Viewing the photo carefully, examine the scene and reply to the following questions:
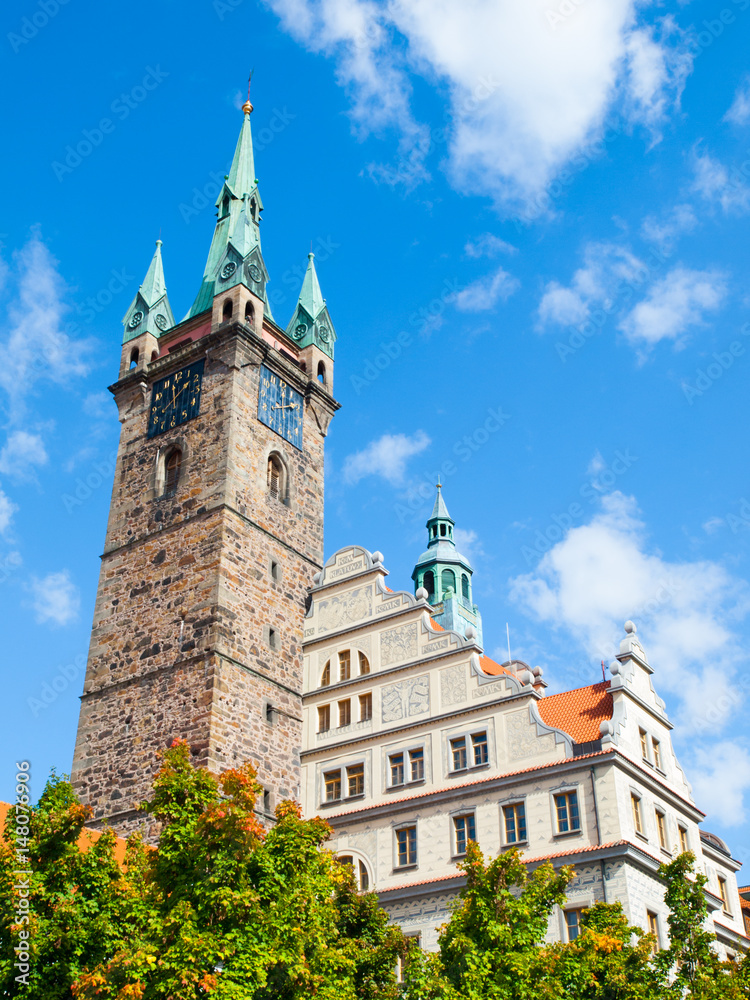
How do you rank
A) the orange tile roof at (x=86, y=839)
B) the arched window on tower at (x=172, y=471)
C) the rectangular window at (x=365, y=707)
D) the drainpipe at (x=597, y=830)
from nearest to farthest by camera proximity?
the orange tile roof at (x=86, y=839) < the drainpipe at (x=597, y=830) < the rectangular window at (x=365, y=707) < the arched window on tower at (x=172, y=471)

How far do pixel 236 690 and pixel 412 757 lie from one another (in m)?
5.16

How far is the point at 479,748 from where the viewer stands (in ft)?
91.2

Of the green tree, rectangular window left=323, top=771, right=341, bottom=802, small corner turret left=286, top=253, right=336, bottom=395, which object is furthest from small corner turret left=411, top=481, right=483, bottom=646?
the green tree

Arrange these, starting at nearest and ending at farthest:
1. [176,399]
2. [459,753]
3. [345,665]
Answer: [459,753]
[345,665]
[176,399]

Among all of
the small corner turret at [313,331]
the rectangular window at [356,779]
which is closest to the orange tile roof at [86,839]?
the rectangular window at [356,779]

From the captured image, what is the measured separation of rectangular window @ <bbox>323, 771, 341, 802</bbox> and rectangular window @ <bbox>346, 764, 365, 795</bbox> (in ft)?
1.26

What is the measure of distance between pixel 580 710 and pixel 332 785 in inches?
→ 278

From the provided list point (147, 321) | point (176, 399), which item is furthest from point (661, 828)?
point (147, 321)

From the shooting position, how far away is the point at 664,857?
26.5 meters

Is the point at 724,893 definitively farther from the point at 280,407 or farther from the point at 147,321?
the point at 147,321

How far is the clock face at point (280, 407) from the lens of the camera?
117 ft


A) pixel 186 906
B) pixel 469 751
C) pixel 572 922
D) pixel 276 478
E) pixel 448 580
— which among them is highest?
pixel 448 580

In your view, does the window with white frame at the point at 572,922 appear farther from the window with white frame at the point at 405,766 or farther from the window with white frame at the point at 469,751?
the window with white frame at the point at 405,766

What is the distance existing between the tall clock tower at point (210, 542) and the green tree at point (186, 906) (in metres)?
11.4
